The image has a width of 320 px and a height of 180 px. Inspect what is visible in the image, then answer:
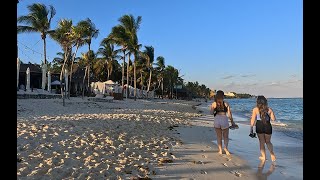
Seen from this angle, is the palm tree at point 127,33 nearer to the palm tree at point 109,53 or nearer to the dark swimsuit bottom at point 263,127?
the palm tree at point 109,53

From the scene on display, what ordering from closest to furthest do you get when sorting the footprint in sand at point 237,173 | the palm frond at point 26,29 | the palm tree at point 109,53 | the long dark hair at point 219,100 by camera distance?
the footprint in sand at point 237,173
the long dark hair at point 219,100
the palm frond at point 26,29
the palm tree at point 109,53

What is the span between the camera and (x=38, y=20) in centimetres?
2858

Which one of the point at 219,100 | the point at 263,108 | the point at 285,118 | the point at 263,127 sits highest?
the point at 219,100

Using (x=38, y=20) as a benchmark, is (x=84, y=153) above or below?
below

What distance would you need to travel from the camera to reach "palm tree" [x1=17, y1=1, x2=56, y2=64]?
28594mm

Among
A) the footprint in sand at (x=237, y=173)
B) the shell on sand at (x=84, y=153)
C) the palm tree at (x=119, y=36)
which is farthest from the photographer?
the palm tree at (x=119, y=36)

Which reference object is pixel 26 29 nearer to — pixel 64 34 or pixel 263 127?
pixel 64 34

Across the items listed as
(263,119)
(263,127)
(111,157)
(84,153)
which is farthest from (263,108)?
(84,153)

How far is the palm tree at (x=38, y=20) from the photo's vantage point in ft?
93.8

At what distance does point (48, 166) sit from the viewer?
4812 mm

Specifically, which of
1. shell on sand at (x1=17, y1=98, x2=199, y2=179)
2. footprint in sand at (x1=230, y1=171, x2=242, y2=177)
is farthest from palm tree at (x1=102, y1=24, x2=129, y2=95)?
footprint in sand at (x1=230, y1=171, x2=242, y2=177)

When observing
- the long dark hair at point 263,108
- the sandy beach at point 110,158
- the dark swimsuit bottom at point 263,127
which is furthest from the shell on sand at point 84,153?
the long dark hair at point 263,108
